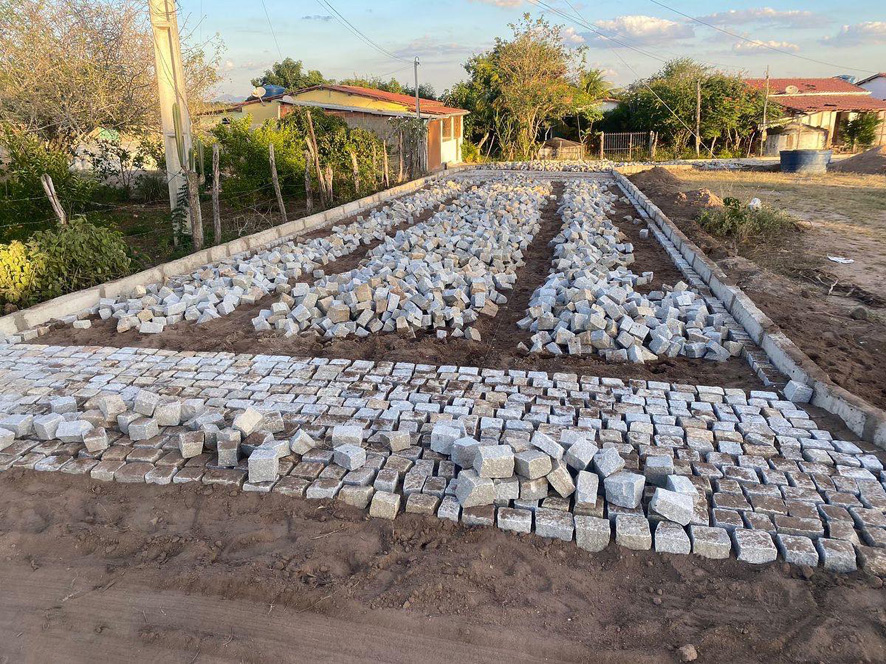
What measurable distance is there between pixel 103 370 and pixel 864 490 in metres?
5.75

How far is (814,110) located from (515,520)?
40750 mm

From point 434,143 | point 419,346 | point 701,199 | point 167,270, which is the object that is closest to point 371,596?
point 419,346

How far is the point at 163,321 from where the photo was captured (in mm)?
6281

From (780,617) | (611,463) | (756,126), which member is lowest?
(780,617)

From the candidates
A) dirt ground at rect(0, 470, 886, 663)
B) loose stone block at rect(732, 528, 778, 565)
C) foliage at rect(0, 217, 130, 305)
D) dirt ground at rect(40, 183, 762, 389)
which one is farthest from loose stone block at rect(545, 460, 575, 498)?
foliage at rect(0, 217, 130, 305)

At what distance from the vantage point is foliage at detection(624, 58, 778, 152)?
33344 millimetres

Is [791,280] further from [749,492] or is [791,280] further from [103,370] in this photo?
[103,370]

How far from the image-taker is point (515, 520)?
130 inches

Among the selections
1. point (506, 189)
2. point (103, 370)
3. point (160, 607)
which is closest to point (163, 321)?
point (103, 370)

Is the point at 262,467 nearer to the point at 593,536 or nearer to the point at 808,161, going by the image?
the point at 593,536

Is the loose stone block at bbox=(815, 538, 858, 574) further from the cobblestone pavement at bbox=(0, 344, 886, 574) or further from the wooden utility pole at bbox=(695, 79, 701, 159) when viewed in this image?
the wooden utility pole at bbox=(695, 79, 701, 159)

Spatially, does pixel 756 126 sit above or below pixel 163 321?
above

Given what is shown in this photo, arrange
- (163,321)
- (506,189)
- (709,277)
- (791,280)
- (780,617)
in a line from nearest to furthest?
(780,617)
(163,321)
(709,277)
(791,280)
(506,189)

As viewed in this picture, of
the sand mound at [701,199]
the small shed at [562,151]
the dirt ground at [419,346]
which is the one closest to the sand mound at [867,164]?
the sand mound at [701,199]
